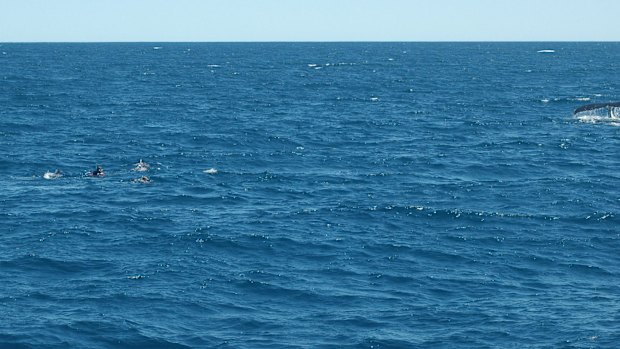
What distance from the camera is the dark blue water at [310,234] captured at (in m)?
37.2

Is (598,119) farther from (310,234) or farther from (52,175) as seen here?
(52,175)

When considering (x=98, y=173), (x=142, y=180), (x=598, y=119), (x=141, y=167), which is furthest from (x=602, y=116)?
(x=98, y=173)

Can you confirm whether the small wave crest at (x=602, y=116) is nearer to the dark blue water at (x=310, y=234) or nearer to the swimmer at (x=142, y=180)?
the dark blue water at (x=310, y=234)

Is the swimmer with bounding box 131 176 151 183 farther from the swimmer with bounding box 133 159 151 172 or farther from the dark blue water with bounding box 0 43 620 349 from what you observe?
the swimmer with bounding box 133 159 151 172

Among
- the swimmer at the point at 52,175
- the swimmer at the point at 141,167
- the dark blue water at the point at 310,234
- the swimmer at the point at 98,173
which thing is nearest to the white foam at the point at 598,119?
the dark blue water at the point at 310,234

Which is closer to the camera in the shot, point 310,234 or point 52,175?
point 310,234

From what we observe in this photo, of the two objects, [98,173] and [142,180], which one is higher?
[98,173]

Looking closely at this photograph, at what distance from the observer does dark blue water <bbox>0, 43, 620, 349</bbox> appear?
122ft

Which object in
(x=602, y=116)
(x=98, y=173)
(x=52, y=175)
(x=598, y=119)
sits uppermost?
(x=602, y=116)

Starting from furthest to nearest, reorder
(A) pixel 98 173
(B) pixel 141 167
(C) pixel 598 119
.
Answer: (C) pixel 598 119, (B) pixel 141 167, (A) pixel 98 173

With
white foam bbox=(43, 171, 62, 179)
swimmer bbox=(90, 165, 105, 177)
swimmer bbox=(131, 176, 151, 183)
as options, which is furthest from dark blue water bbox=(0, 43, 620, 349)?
swimmer bbox=(90, 165, 105, 177)

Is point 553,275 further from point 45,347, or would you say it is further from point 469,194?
point 45,347

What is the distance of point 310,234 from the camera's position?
53.3m

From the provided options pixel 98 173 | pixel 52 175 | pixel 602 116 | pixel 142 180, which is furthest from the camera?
pixel 602 116
